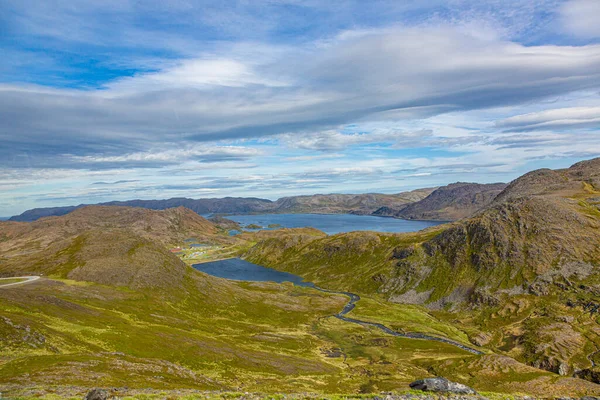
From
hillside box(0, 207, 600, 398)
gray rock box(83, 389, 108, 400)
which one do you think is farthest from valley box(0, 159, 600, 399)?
gray rock box(83, 389, 108, 400)

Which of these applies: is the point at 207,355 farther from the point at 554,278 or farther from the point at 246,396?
the point at 554,278

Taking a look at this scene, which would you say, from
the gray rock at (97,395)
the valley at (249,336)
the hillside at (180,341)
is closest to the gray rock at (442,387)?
the valley at (249,336)

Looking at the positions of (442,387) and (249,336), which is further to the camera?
(249,336)

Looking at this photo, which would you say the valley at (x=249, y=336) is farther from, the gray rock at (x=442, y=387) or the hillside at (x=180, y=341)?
the gray rock at (x=442, y=387)

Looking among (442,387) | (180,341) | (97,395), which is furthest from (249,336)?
(97,395)

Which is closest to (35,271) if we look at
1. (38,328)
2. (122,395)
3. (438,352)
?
(38,328)

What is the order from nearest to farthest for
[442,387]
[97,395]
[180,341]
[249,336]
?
[97,395] → [442,387] → [180,341] → [249,336]

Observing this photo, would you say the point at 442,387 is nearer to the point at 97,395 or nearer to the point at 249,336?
the point at 97,395

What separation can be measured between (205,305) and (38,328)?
334 ft

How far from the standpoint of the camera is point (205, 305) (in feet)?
573

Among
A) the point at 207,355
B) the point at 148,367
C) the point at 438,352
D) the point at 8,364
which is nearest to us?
the point at 8,364

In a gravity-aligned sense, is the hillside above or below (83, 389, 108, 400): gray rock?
below

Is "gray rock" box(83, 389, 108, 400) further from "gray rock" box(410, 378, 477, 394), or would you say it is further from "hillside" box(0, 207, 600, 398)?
"gray rock" box(410, 378, 477, 394)

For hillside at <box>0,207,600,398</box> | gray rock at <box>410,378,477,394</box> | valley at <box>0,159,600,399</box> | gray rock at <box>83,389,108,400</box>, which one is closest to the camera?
gray rock at <box>83,389,108,400</box>
